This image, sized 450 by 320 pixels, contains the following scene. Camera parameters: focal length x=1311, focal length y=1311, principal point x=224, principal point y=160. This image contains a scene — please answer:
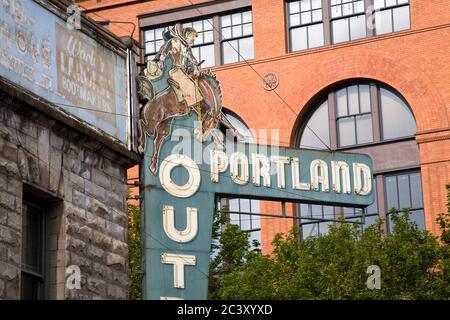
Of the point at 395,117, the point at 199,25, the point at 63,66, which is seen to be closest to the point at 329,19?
the point at 395,117

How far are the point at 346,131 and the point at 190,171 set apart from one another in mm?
28694

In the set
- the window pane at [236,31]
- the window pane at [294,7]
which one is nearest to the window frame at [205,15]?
the window pane at [236,31]

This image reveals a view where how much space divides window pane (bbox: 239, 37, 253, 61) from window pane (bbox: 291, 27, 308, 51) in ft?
5.78

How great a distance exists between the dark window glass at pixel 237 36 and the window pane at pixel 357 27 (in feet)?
14.0

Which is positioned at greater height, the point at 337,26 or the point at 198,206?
the point at 337,26

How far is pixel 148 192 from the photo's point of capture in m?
22.7

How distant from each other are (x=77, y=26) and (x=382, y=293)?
1795cm

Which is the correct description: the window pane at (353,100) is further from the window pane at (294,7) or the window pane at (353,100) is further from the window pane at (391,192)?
the window pane at (294,7)

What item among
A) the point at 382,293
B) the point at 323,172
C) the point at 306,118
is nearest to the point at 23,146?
the point at 323,172

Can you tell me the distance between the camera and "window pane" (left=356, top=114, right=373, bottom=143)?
50844 millimetres
